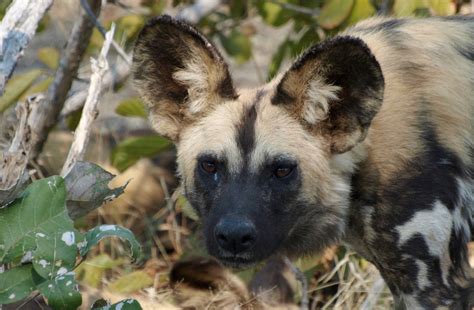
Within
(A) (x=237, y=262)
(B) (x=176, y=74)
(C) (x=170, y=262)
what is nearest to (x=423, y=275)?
(A) (x=237, y=262)

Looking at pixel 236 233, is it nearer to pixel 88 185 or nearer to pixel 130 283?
pixel 88 185

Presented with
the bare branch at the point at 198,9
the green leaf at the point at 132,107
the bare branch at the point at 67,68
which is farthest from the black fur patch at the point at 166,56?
the bare branch at the point at 198,9

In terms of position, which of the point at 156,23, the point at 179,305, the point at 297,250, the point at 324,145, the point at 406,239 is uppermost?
the point at 156,23

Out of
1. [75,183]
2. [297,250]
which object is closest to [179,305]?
[297,250]

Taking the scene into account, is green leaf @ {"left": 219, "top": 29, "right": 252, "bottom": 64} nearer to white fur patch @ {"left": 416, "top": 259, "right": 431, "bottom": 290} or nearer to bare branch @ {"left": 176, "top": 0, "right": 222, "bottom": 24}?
bare branch @ {"left": 176, "top": 0, "right": 222, "bottom": 24}

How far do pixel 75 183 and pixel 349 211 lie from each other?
0.83m

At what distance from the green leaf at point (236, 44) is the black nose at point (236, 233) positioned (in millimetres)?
1978

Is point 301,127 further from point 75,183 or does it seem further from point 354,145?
point 75,183

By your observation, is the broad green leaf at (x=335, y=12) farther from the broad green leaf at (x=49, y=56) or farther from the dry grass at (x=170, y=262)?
the broad green leaf at (x=49, y=56)

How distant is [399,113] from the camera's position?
2.78 metres

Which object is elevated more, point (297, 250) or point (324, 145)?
point (324, 145)

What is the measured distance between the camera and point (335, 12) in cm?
376

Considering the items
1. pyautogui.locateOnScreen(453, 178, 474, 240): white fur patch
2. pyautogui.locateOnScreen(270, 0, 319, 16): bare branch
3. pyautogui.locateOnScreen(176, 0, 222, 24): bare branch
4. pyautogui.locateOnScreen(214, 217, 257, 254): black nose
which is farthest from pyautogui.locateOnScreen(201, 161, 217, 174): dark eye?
pyautogui.locateOnScreen(176, 0, 222, 24): bare branch

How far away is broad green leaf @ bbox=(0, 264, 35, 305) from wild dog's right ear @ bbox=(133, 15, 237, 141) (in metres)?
0.72
